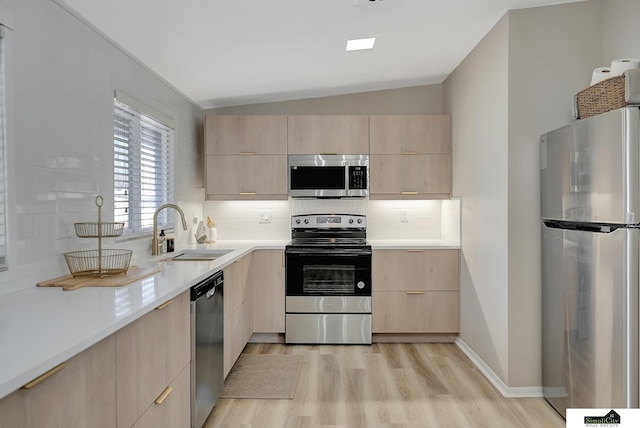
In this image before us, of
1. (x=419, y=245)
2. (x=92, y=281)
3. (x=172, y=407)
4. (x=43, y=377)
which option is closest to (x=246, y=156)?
(x=419, y=245)

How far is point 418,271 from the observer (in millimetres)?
3955

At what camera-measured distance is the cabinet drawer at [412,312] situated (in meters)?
3.95

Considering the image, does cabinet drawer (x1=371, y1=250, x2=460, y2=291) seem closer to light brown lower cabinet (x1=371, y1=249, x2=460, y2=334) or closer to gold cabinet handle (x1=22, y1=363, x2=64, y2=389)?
light brown lower cabinet (x1=371, y1=249, x2=460, y2=334)

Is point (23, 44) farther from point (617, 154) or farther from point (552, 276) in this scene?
point (552, 276)

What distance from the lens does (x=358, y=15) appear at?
104 inches

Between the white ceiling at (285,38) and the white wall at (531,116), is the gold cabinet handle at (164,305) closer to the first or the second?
the white ceiling at (285,38)

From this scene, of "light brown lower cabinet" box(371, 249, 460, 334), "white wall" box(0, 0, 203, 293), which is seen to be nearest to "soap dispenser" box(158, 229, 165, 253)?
"white wall" box(0, 0, 203, 293)

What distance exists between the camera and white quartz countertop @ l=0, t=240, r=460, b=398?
100 centimetres

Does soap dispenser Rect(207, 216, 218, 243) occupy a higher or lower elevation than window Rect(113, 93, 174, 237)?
lower

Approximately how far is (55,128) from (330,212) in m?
2.87

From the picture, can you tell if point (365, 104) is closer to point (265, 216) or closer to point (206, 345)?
point (265, 216)

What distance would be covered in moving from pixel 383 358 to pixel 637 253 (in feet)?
6.93

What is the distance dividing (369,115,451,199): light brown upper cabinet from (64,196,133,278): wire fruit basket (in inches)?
99.6

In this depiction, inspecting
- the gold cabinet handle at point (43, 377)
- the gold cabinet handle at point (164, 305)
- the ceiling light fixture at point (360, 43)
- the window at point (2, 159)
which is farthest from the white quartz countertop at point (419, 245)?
the gold cabinet handle at point (43, 377)
